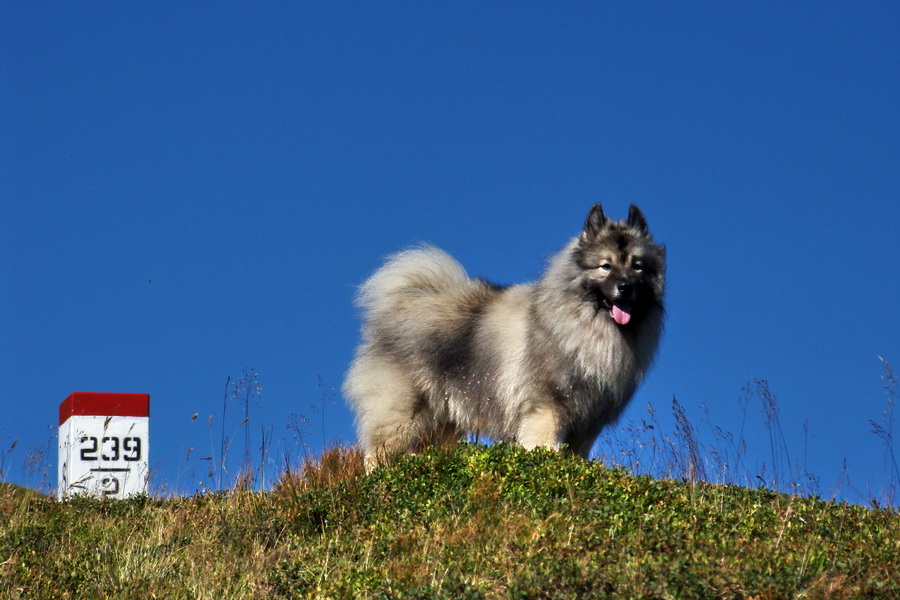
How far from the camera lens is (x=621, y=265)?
844 centimetres

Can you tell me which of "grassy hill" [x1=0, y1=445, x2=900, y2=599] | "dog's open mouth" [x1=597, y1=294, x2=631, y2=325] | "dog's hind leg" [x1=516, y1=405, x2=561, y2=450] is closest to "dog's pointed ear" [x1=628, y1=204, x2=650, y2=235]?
"dog's open mouth" [x1=597, y1=294, x2=631, y2=325]

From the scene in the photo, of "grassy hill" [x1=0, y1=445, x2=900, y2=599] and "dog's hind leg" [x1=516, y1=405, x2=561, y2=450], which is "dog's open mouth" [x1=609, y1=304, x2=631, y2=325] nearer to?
"dog's hind leg" [x1=516, y1=405, x2=561, y2=450]

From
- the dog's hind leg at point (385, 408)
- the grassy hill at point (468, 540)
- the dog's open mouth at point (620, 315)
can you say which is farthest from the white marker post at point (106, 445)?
the dog's open mouth at point (620, 315)

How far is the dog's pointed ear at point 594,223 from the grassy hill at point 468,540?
92.3 inches

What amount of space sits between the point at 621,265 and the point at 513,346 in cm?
130

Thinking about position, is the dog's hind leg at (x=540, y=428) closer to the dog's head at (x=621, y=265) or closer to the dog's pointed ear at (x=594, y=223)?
the dog's head at (x=621, y=265)

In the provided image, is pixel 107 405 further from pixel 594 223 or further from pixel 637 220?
pixel 637 220

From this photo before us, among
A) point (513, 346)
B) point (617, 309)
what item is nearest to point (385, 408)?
point (513, 346)

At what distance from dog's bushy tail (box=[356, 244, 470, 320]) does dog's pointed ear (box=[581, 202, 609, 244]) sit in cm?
181

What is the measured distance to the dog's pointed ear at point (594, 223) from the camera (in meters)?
8.69

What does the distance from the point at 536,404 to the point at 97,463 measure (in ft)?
14.2

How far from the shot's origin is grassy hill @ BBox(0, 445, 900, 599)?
4.70 meters

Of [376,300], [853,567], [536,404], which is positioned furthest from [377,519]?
[376,300]

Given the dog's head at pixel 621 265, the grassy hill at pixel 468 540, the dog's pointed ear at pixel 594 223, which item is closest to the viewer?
the grassy hill at pixel 468 540
